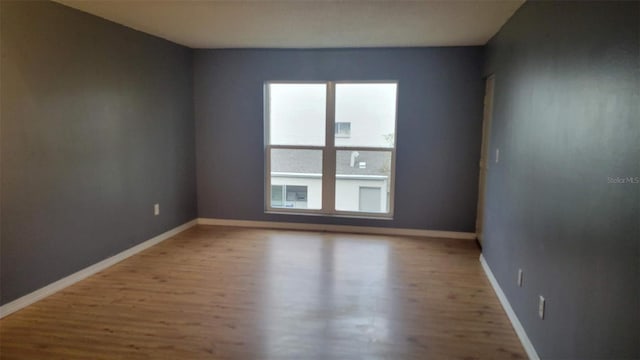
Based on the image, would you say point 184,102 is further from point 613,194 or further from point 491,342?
point 613,194

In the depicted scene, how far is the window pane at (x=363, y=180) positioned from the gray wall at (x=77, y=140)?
2.16m

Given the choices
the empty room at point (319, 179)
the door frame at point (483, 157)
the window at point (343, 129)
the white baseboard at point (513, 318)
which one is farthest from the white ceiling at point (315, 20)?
the white baseboard at point (513, 318)

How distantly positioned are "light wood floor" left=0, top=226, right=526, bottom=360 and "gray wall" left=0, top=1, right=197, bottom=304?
1.25ft

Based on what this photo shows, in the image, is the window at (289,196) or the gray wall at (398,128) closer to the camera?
the gray wall at (398,128)

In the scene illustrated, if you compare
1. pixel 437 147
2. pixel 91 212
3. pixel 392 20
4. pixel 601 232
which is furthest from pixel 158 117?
pixel 601 232

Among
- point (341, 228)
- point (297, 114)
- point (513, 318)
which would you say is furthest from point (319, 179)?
point (513, 318)

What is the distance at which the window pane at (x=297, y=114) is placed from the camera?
5391 mm

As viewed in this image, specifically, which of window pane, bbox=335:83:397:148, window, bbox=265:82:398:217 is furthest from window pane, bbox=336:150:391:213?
window pane, bbox=335:83:397:148

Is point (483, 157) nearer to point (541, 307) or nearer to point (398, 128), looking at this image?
point (398, 128)

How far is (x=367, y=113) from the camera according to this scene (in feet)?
17.4

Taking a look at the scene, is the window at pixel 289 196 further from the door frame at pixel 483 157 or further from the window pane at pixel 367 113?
the door frame at pixel 483 157

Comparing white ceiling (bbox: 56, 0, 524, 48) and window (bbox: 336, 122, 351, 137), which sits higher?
white ceiling (bbox: 56, 0, 524, 48)

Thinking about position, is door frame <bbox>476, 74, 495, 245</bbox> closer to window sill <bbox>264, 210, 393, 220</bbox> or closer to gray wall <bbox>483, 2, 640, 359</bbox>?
window sill <bbox>264, 210, 393, 220</bbox>

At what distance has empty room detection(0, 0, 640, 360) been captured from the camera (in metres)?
1.91
